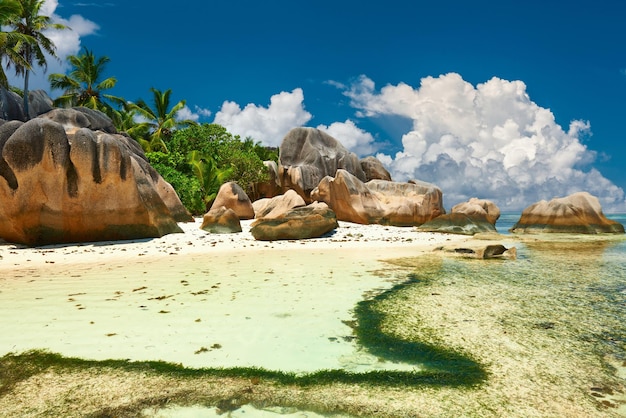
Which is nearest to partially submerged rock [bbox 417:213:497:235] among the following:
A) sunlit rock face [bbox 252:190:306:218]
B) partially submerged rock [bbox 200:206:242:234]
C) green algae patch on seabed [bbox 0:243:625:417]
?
sunlit rock face [bbox 252:190:306:218]

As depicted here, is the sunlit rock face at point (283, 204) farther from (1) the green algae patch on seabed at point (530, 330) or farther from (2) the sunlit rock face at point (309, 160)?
(2) the sunlit rock face at point (309, 160)

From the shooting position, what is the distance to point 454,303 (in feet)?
17.5

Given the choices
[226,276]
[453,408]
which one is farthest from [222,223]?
[453,408]

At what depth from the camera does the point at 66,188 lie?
11281 millimetres

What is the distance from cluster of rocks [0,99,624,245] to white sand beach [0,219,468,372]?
1.53 m

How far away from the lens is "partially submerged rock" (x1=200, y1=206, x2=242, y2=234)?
15.8 metres

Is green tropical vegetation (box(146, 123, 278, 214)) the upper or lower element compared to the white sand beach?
upper

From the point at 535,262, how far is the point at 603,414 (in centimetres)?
833

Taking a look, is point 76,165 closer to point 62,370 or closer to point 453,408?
point 62,370

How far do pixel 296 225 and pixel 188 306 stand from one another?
9913mm

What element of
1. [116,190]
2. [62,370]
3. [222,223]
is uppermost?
[116,190]

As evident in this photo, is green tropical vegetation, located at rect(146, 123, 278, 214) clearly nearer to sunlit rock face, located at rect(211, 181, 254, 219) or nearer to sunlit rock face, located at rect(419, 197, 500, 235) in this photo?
sunlit rock face, located at rect(211, 181, 254, 219)

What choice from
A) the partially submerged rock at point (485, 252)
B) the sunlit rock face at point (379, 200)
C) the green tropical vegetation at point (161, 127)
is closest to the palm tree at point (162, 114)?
the green tropical vegetation at point (161, 127)

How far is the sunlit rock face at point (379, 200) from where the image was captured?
922 inches
